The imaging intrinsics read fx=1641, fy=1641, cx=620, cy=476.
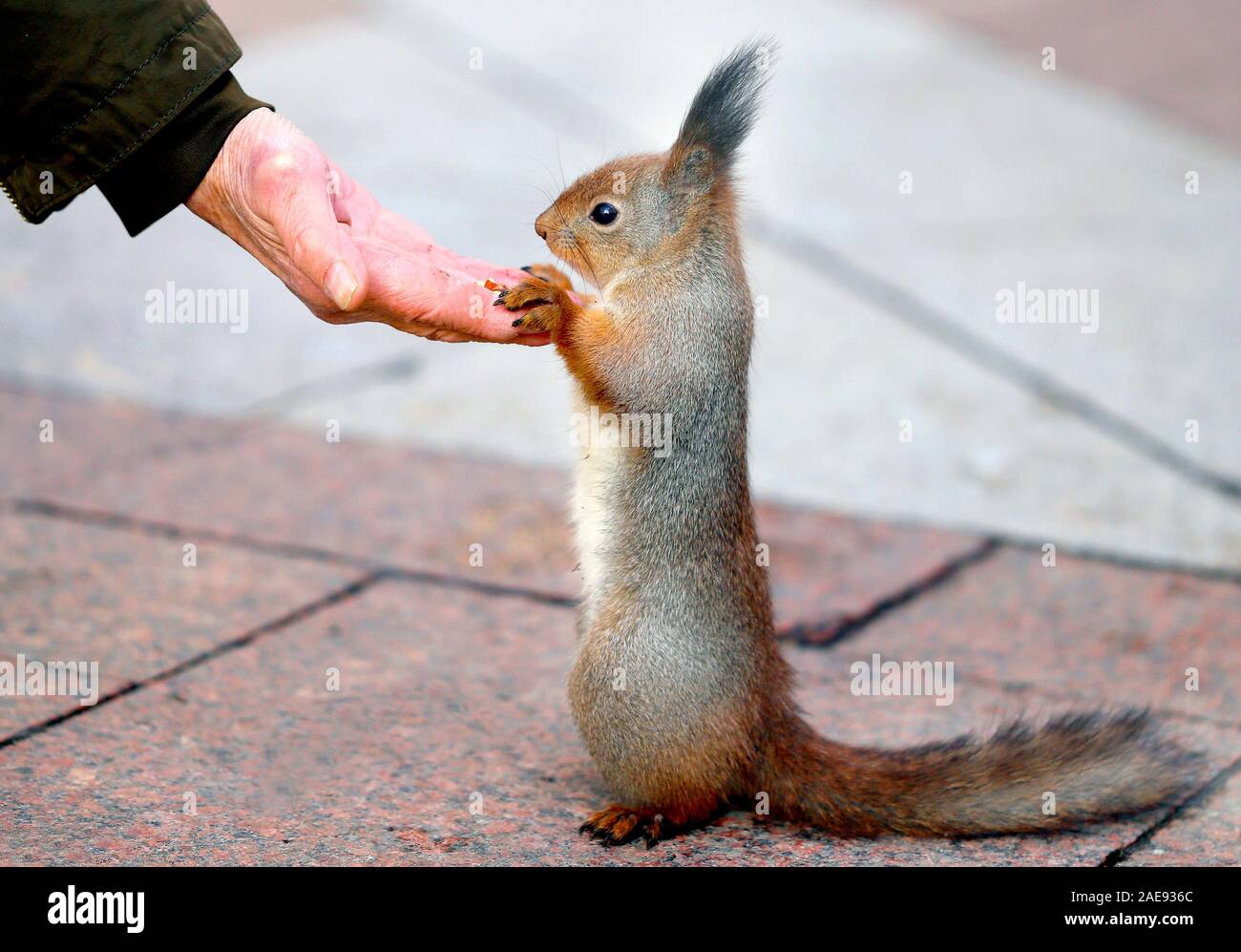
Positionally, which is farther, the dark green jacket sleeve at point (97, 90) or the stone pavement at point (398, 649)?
the dark green jacket sleeve at point (97, 90)

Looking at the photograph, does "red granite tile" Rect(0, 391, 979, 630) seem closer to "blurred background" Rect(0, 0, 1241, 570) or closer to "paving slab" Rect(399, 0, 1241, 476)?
"blurred background" Rect(0, 0, 1241, 570)

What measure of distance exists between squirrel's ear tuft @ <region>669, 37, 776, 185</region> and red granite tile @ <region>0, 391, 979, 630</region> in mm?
1521

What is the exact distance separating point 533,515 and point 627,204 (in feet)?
6.00

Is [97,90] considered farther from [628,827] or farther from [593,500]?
[628,827]

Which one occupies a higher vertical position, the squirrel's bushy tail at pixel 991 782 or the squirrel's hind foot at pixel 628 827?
the squirrel's bushy tail at pixel 991 782

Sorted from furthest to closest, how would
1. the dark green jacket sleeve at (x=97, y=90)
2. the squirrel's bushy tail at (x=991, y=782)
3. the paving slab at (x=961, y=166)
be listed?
the paving slab at (x=961, y=166)
the dark green jacket sleeve at (x=97, y=90)
the squirrel's bushy tail at (x=991, y=782)

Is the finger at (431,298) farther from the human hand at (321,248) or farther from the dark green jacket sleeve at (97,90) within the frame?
the dark green jacket sleeve at (97,90)

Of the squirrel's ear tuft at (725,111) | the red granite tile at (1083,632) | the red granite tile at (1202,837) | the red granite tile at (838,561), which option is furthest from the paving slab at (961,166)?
the squirrel's ear tuft at (725,111)

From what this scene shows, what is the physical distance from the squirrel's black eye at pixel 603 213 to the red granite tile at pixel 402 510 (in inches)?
55.6

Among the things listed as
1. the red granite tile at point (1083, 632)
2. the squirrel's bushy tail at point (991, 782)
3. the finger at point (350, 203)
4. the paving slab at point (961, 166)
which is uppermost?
the paving slab at point (961, 166)

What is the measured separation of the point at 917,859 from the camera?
11.0ft

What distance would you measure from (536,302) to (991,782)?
140 centimetres

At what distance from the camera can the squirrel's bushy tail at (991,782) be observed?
11.3 feet

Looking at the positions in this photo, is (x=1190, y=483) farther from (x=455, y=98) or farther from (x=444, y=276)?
(x=455, y=98)
